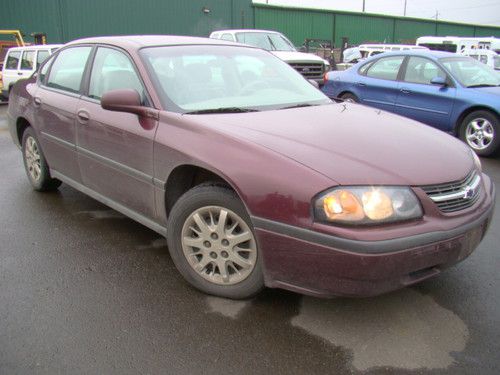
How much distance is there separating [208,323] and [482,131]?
588 cm

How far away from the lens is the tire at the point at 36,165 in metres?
4.84

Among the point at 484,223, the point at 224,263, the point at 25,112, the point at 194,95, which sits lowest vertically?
the point at 224,263

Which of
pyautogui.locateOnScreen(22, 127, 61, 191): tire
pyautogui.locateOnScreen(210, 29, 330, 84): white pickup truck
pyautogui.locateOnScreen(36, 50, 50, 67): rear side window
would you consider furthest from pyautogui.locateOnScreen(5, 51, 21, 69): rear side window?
pyautogui.locateOnScreen(22, 127, 61, 191): tire

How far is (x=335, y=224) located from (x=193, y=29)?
84.8 feet

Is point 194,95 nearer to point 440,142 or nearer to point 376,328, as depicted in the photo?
point 440,142

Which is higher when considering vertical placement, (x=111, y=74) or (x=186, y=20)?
(x=186, y=20)

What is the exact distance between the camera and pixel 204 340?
2590 mm

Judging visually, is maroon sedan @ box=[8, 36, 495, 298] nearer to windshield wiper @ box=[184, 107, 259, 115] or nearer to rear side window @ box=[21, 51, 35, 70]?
windshield wiper @ box=[184, 107, 259, 115]

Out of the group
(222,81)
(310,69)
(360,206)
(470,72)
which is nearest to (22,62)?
(310,69)

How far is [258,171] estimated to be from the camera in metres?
2.58

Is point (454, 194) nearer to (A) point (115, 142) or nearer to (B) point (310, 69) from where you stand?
(A) point (115, 142)

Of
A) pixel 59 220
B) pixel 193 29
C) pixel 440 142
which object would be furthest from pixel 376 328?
pixel 193 29

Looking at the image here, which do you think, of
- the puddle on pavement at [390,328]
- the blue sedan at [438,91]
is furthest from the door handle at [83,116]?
the blue sedan at [438,91]

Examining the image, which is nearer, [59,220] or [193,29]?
[59,220]
